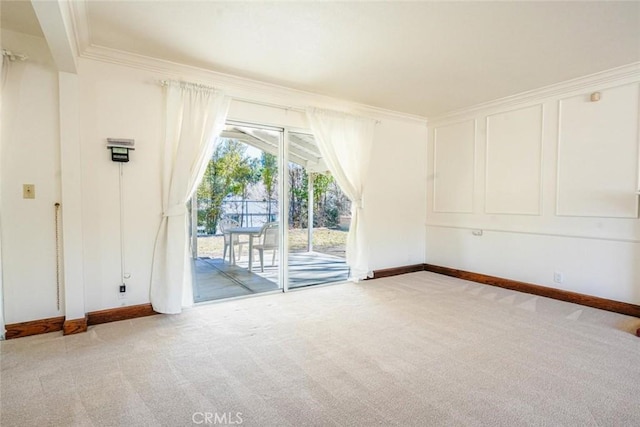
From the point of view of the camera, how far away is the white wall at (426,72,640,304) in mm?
3574

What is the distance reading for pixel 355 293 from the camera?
429 cm

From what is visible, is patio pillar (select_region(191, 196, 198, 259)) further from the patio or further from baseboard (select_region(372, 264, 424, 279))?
baseboard (select_region(372, 264, 424, 279))

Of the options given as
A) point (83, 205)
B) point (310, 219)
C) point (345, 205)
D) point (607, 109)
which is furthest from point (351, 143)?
point (83, 205)

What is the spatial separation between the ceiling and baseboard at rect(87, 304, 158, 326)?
8.22ft

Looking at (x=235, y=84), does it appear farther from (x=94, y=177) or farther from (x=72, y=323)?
(x=72, y=323)

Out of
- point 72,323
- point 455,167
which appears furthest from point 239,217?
point 455,167

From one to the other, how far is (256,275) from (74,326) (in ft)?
6.45

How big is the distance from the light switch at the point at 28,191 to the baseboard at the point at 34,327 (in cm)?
110

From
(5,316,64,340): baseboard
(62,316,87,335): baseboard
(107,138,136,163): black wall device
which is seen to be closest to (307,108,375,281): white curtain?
(107,138,136,163): black wall device

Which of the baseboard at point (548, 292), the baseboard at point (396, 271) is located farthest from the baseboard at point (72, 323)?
the baseboard at point (548, 292)

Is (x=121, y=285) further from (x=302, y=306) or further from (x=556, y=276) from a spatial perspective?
(x=556, y=276)

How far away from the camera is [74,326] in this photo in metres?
2.94

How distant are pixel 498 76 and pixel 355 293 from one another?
10.1ft

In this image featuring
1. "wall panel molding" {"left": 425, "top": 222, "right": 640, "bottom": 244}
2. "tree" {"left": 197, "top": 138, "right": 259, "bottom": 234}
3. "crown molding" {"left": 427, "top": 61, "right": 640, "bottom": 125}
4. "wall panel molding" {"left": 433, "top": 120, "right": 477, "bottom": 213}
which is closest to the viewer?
"crown molding" {"left": 427, "top": 61, "right": 640, "bottom": 125}
